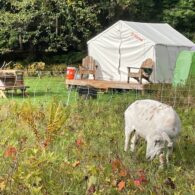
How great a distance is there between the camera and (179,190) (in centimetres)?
451

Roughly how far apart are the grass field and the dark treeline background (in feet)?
60.6

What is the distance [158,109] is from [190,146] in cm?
93

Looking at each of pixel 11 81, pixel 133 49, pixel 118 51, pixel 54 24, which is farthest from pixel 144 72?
pixel 54 24

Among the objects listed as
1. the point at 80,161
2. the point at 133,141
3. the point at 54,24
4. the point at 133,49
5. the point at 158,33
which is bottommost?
the point at 54,24

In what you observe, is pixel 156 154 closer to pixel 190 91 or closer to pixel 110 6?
pixel 190 91

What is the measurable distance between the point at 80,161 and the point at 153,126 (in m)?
0.94

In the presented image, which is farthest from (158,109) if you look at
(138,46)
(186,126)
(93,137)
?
(138,46)

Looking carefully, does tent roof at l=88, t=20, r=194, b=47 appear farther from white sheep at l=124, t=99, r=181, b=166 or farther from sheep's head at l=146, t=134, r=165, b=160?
sheep's head at l=146, t=134, r=165, b=160

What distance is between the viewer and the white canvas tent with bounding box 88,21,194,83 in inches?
765

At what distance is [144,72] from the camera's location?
17.7m

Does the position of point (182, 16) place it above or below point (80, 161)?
below

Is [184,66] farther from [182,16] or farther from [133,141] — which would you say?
[182,16]

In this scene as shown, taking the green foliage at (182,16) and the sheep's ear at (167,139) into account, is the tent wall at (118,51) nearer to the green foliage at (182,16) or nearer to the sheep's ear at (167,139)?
the green foliage at (182,16)

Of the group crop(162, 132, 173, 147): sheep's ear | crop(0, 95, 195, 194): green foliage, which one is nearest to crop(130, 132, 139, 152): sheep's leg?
crop(0, 95, 195, 194): green foliage
